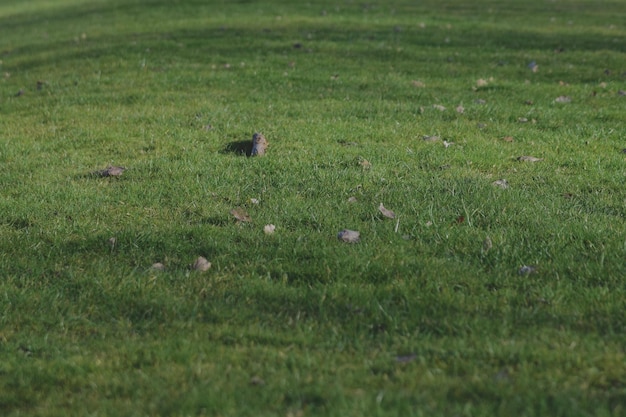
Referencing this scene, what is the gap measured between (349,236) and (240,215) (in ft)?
3.21

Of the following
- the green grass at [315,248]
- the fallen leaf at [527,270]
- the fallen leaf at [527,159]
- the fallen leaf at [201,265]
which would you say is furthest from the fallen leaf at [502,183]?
the fallen leaf at [201,265]

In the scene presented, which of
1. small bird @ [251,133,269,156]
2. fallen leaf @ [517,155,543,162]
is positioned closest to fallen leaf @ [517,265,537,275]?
fallen leaf @ [517,155,543,162]

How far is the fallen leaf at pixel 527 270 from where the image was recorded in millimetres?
4441

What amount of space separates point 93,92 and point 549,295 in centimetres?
864

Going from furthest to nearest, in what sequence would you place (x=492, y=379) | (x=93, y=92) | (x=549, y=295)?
(x=93, y=92)
(x=549, y=295)
(x=492, y=379)

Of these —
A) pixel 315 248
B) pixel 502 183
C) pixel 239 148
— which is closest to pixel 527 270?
pixel 315 248

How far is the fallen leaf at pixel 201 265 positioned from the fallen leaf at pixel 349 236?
0.96 meters

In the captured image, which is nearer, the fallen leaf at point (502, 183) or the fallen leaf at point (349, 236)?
the fallen leaf at point (349, 236)

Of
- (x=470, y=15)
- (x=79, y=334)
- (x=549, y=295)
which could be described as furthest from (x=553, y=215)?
(x=470, y=15)

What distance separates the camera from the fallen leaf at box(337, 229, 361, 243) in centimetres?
501

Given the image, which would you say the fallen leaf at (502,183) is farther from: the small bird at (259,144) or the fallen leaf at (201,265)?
the fallen leaf at (201,265)

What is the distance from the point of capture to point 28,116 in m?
9.70

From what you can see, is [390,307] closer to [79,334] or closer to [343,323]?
[343,323]

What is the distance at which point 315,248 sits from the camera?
4.89 metres
